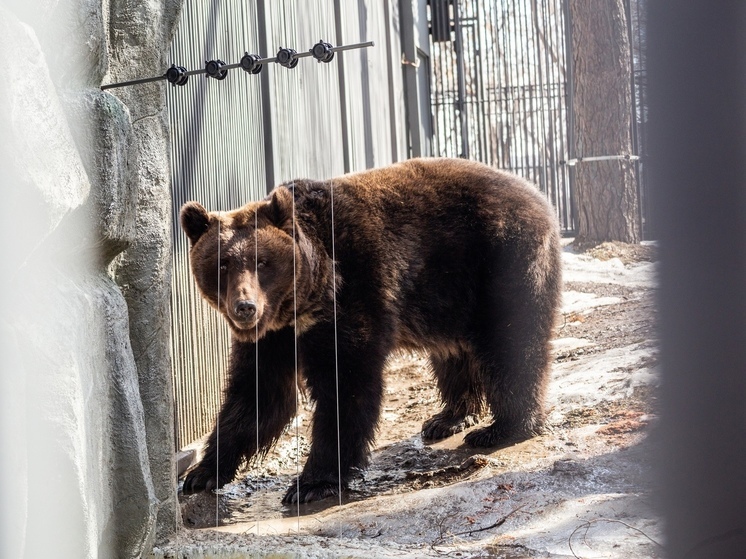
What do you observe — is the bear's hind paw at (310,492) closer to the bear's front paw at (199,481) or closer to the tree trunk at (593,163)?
the bear's front paw at (199,481)

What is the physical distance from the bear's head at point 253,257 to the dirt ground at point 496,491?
659 mm

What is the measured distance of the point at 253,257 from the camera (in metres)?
3.88

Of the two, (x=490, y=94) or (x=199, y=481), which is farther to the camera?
(x=490, y=94)

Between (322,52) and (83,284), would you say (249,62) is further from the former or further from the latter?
(83,284)

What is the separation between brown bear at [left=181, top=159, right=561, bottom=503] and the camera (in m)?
3.97

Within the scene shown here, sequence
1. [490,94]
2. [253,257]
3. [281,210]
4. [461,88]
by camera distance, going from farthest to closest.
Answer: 1. [461,88]
2. [490,94]
3. [281,210]
4. [253,257]

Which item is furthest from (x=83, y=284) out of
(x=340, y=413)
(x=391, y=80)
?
(x=391, y=80)

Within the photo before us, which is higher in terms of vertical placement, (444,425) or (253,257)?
(253,257)

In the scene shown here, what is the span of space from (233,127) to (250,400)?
157 cm

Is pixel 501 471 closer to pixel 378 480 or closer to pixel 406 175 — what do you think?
pixel 378 480

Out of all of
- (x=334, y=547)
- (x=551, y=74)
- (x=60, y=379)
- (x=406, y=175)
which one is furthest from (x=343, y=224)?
(x=551, y=74)

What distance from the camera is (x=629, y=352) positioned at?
209 inches

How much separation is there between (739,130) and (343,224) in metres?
3.32

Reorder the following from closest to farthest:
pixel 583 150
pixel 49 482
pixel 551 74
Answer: pixel 49 482
pixel 583 150
pixel 551 74
